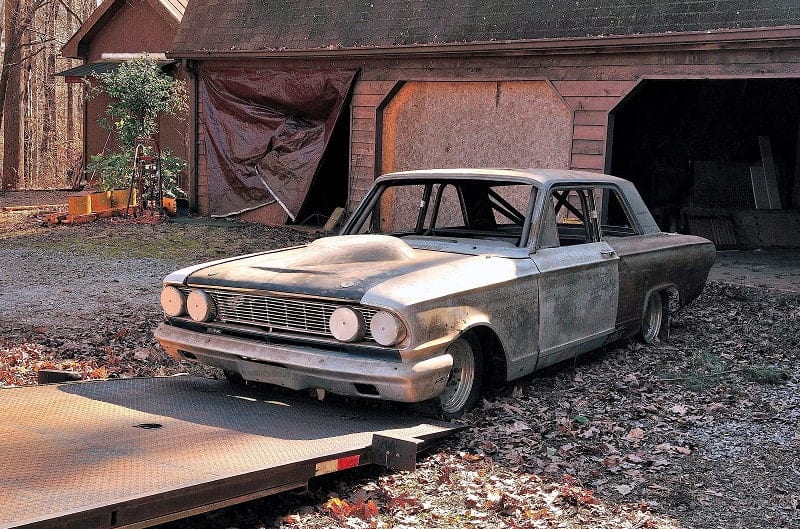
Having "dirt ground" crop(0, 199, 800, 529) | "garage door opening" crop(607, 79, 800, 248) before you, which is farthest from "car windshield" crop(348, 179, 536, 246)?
"garage door opening" crop(607, 79, 800, 248)

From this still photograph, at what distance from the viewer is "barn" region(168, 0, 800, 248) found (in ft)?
39.1

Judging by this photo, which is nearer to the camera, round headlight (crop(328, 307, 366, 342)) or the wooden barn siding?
round headlight (crop(328, 307, 366, 342))

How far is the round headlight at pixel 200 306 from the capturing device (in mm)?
5375

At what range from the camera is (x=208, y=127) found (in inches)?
677

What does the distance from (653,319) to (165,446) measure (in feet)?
16.0

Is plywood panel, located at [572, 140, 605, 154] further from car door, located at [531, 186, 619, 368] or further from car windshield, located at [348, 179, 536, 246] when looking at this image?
car door, located at [531, 186, 619, 368]

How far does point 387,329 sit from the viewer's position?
480 cm

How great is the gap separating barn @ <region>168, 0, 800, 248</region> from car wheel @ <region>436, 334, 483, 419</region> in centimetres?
717

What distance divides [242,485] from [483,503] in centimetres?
124

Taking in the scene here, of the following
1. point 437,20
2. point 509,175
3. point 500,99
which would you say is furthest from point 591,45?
point 509,175

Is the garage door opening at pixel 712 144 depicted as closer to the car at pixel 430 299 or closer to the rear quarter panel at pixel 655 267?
the rear quarter panel at pixel 655 267

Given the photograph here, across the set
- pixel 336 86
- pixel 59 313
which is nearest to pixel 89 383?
pixel 59 313

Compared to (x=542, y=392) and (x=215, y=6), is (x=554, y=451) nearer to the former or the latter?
(x=542, y=392)

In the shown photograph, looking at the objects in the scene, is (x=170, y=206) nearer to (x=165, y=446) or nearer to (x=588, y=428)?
(x=588, y=428)
